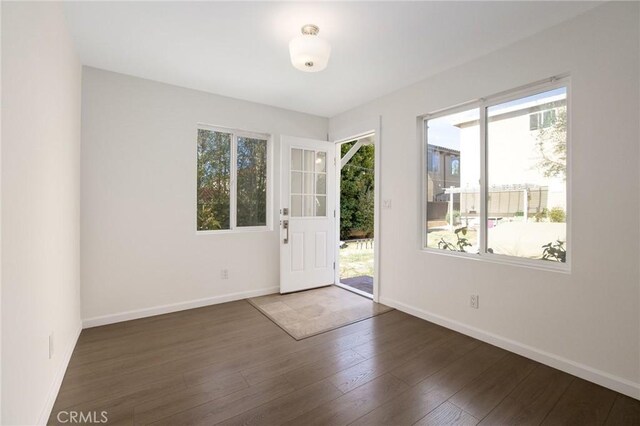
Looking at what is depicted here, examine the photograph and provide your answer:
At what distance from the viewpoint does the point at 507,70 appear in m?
2.45

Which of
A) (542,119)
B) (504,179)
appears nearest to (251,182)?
(504,179)

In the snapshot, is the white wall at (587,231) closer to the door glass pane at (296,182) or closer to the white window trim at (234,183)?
the door glass pane at (296,182)

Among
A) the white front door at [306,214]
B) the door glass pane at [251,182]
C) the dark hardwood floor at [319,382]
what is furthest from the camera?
the white front door at [306,214]

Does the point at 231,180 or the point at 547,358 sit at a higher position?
the point at 231,180

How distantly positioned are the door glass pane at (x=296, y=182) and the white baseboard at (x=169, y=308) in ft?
4.42

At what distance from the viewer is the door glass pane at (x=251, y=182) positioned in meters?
3.80

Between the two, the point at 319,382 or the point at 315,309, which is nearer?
the point at 319,382

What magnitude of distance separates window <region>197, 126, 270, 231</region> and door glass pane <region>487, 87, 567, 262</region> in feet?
8.67

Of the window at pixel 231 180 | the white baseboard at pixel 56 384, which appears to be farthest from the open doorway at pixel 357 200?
the white baseboard at pixel 56 384

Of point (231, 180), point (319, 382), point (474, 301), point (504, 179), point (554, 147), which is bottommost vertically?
point (319, 382)

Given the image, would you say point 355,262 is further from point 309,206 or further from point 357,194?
point 357,194

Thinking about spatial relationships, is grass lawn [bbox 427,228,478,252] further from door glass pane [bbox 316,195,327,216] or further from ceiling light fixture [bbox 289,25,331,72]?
ceiling light fixture [bbox 289,25,331,72]

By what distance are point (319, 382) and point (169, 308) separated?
81.4 inches

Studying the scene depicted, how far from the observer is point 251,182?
3883 mm
